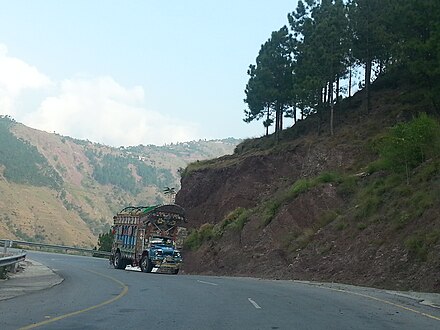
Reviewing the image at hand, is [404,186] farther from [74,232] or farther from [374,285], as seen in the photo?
[74,232]

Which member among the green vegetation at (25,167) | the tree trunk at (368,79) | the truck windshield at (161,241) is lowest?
the truck windshield at (161,241)

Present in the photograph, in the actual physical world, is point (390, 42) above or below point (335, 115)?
→ above

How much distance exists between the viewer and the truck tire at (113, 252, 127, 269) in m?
38.6

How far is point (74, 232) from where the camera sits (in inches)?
5694

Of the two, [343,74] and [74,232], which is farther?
[74,232]

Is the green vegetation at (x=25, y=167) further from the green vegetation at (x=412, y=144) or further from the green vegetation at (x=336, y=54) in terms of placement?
the green vegetation at (x=412, y=144)

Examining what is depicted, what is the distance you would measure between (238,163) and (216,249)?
43.3 ft

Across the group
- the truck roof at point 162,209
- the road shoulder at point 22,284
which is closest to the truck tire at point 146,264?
the truck roof at point 162,209

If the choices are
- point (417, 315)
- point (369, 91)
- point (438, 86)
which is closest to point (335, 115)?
point (369, 91)

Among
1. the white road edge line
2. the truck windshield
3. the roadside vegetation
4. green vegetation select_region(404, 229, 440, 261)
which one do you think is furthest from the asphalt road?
the truck windshield

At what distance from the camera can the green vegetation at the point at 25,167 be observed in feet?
546

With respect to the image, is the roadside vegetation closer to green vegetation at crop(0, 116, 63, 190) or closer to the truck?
the truck

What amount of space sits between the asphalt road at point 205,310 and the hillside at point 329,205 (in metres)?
7.61

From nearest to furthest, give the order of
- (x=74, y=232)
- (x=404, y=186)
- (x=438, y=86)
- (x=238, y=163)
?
(x=404, y=186) < (x=438, y=86) < (x=238, y=163) < (x=74, y=232)
